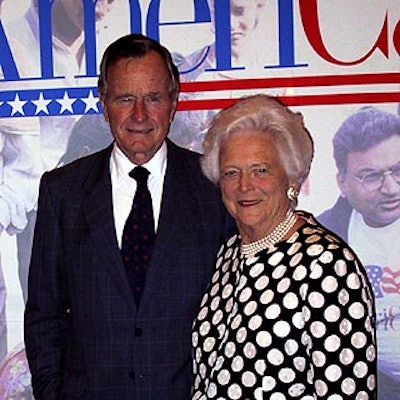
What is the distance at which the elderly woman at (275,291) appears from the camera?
4.63ft

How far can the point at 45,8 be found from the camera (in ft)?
7.91

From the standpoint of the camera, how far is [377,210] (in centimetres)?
239

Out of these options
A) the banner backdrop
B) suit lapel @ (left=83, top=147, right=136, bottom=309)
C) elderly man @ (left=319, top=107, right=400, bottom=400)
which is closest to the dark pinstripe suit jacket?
suit lapel @ (left=83, top=147, right=136, bottom=309)

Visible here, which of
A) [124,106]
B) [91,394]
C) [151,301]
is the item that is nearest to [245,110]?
[124,106]

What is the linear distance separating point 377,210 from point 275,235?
2.83 ft

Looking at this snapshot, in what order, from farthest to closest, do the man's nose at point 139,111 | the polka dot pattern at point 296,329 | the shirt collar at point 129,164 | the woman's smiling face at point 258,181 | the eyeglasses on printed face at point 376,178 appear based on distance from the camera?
the eyeglasses on printed face at point 376,178, the shirt collar at point 129,164, the man's nose at point 139,111, the woman's smiling face at point 258,181, the polka dot pattern at point 296,329

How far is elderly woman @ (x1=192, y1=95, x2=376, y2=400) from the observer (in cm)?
141

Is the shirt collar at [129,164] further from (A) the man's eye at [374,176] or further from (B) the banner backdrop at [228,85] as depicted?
(A) the man's eye at [374,176]

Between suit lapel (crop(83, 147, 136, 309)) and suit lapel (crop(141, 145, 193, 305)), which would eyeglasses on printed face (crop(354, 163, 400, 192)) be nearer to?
suit lapel (crop(141, 145, 193, 305))

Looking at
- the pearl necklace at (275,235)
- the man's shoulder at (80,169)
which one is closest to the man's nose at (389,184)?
the pearl necklace at (275,235)

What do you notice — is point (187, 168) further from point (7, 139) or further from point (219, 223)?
point (7, 139)

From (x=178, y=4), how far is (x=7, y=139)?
0.72m

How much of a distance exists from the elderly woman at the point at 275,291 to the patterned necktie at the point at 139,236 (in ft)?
0.58

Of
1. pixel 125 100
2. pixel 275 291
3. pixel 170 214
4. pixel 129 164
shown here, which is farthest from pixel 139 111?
pixel 275 291
